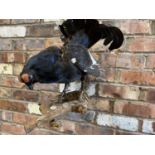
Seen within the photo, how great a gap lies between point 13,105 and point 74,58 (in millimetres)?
401

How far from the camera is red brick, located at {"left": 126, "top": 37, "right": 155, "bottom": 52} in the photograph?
1.08m

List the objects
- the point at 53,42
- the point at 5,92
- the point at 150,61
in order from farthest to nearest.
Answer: the point at 5,92 < the point at 53,42 < the point at 150,61

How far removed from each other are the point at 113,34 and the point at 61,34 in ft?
0.71

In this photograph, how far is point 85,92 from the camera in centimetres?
116

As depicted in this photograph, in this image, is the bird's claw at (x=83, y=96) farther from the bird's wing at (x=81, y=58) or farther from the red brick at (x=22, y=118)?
the red brick at (x=22, y=118)

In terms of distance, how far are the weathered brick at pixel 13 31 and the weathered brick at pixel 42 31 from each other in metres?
0.03

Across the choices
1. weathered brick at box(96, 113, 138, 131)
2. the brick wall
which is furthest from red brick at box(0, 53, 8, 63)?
weathered brick at box(96, 113, 138, 131)

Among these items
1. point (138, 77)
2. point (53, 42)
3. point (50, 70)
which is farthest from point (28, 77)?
point (138, 77)

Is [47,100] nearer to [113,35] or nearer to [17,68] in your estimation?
[17,68]

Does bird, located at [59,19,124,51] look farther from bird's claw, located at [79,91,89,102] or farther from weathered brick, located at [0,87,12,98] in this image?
weathered brick, located at [0,87,12,98]

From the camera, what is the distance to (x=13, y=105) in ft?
4.27

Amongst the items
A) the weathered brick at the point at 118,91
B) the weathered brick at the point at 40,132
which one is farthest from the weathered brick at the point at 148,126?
the weathered brick at the point at 40,132
